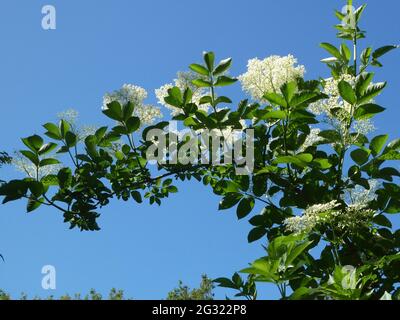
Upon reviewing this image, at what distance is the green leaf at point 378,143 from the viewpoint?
2.41 meters

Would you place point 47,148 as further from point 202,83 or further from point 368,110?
point 368,110

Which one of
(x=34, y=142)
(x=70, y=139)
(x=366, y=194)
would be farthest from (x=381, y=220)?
(x=34, y=142)

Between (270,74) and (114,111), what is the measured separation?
71cm

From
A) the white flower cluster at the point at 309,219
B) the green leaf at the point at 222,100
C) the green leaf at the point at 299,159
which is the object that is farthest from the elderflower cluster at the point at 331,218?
the green leaf at the point at 222,100

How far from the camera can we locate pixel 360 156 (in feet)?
7.90

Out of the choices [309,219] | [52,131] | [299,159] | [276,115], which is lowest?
[309,219]

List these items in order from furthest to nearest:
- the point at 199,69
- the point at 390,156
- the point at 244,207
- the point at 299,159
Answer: the point at 199,69, the point at 244,207, the point at 390,156, the point at 299,159

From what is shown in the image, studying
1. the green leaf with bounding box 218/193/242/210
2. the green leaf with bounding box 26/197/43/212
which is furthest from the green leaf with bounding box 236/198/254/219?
the green leaf with bounding box 26/197/43/212

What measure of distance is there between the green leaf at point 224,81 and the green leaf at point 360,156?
613mm

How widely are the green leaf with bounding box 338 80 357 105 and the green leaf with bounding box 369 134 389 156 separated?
0.18 metres

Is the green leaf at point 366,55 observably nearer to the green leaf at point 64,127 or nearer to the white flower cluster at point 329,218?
the white flower cluster at point 329,218

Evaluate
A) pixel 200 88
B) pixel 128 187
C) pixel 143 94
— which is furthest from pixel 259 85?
pixel 128 187

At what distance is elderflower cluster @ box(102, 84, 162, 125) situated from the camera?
275 centimetres
